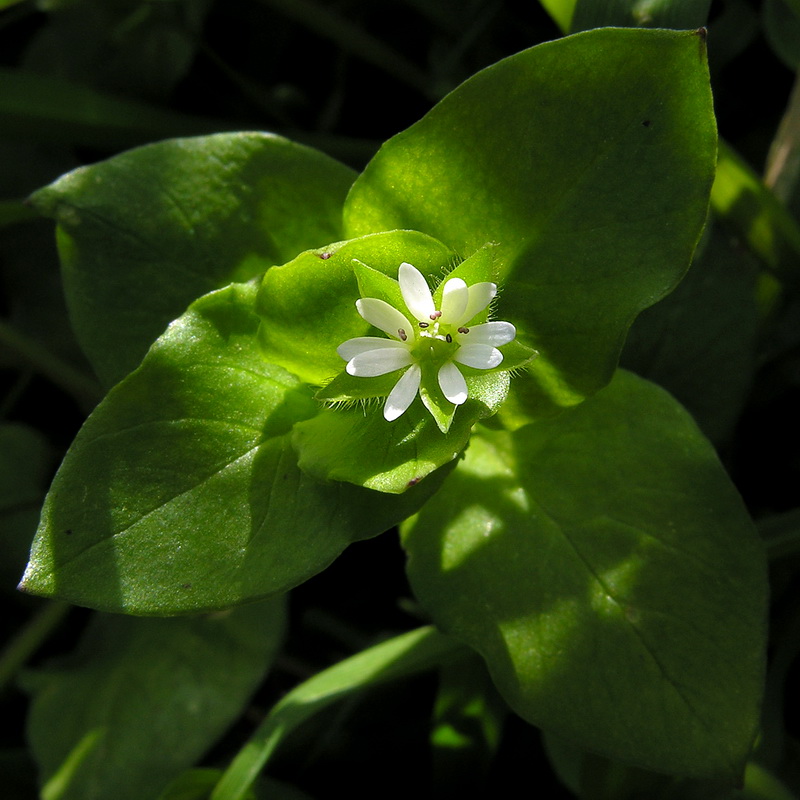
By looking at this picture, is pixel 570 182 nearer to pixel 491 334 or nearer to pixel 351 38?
pixel 491 334

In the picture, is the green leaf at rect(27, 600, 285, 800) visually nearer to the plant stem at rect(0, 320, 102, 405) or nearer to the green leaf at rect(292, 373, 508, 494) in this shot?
the plant stem at rect(0, 320, 102, 405)

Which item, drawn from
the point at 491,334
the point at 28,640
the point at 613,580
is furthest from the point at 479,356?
the point at 28,640

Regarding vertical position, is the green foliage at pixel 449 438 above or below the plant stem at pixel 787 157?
below

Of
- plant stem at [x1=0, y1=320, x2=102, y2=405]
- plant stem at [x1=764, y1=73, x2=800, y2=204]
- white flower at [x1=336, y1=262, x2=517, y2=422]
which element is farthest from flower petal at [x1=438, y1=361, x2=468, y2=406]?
plant stem at [x1=0, y1=320, x2=102, y2=405]

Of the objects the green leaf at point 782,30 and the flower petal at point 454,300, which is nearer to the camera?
the flower petal at point 454,300

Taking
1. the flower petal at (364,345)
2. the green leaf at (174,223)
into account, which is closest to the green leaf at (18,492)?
the green leaf at (174,223)

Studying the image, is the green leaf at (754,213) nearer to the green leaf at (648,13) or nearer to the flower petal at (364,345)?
the green leaf at (648,13)

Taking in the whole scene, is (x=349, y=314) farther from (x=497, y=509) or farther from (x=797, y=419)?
(x=797, y=419)
